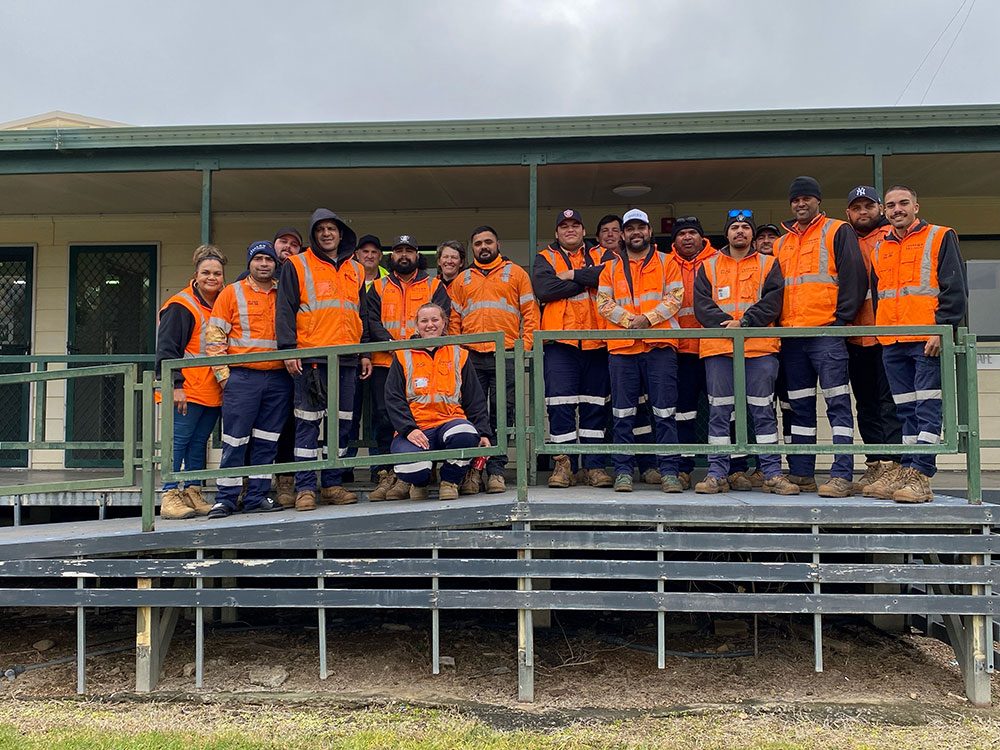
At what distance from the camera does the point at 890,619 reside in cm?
539

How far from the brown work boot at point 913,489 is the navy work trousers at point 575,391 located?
5.48ft

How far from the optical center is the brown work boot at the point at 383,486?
483 centimetres

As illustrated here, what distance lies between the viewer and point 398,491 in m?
4.81

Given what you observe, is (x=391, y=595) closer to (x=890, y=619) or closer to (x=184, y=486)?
(x=184, y=486)

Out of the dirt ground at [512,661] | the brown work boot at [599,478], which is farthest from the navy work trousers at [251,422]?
the brown work boot at [599,478]

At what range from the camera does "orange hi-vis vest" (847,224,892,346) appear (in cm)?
455

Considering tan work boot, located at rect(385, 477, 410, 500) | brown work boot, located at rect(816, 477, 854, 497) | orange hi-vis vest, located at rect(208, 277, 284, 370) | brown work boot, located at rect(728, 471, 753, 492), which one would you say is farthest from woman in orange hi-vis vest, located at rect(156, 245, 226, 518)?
brown work boot, located at rect(816, 477, 854, 497)

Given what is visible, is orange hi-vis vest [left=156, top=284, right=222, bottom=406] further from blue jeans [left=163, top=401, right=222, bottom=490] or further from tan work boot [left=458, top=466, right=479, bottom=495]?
tan work boot [left=458, top=466, right=479, bottom=495]

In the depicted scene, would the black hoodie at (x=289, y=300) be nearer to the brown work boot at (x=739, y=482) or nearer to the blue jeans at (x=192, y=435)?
the blue jeans at (x=192, y=435)

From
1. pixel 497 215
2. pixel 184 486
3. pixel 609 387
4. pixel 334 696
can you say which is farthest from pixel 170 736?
pixel 497 215

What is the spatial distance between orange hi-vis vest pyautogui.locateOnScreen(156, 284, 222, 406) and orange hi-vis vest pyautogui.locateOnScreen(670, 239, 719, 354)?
288cm

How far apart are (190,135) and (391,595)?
12.7ft

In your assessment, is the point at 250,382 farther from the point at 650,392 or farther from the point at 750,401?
the point at 750,401

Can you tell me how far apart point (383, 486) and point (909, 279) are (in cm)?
328
